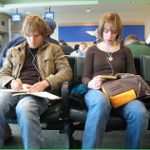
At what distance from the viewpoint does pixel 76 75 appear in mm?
2633

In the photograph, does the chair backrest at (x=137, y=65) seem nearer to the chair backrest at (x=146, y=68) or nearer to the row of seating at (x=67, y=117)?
the chair backrest at (x=146, y=68)

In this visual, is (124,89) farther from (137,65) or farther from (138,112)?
(137,65)

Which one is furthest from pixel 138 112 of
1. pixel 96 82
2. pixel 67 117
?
pixel 67 117

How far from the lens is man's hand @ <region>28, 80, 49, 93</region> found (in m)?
2.14

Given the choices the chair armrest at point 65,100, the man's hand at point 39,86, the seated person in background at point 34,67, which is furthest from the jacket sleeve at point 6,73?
the chair armrest at point 65,100

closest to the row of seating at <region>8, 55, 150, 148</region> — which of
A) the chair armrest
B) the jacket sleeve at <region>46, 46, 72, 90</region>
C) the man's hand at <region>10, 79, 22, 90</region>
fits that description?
the chair armrest

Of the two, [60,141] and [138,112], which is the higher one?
[138,112]

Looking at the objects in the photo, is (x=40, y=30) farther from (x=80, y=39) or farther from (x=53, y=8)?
(x=80, y=39)

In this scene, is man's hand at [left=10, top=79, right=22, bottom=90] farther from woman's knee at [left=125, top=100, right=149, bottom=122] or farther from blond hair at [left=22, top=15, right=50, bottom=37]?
woman's knee at [left=125, top=100, right=149, bottom=122]

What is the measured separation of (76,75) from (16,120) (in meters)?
0.76

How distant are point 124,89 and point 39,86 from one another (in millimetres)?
637

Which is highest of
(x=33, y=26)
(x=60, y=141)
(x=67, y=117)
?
(x=33, y=26)

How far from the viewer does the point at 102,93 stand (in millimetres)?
2135

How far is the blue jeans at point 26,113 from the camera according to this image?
1.87 metres
